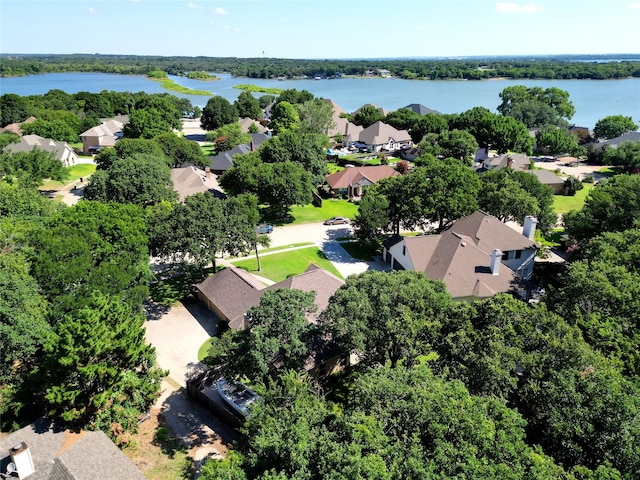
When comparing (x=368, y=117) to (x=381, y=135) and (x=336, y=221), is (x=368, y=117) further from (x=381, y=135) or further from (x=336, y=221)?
(x=336, y=221)

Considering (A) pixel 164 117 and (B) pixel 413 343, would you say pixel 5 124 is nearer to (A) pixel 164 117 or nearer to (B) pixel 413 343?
(A) pixel 164 117

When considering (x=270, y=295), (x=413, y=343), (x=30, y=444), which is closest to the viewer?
(x=30, y=444)

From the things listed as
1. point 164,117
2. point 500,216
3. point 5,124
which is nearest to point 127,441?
point 500,216

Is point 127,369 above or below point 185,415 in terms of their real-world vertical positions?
above

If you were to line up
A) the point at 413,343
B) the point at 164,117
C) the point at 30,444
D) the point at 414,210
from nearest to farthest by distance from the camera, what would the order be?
the point at 30,444 → the point at 413,343 → the point at 414,210 → the point at 164,117

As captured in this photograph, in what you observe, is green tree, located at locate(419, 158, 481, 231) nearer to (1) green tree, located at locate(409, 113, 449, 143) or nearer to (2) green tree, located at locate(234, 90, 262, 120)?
(1) green tree, located at locate(409, 113, 449, 143)

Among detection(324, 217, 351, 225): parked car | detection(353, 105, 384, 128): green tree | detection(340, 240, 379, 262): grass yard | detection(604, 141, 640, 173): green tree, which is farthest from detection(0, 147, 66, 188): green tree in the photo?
detection(604, 141, 640, 173): green tree

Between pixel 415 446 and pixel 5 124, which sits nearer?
pixel 415 446
